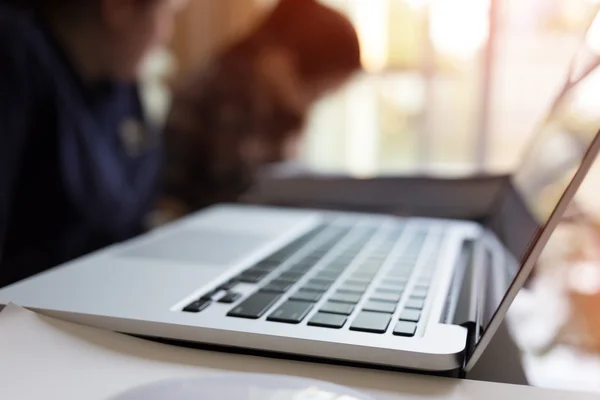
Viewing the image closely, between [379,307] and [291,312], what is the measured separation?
6cm

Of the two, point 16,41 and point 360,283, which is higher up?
point 16,41

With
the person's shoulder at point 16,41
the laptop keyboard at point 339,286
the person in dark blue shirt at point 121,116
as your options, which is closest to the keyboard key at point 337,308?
the laptop keyboard at point 339,286

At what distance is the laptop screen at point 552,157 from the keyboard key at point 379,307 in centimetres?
6

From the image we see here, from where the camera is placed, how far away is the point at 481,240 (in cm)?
Result: 61

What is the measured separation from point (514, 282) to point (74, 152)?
66 cm

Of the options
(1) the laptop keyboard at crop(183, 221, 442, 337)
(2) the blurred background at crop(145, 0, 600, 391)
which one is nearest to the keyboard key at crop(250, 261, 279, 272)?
(1) the laptop keyboard at crop(183, 221, 442, 337)

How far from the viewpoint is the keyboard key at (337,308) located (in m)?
0.38

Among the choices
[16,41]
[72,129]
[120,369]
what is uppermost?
[16,41]

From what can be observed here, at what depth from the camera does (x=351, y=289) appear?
1.40ft

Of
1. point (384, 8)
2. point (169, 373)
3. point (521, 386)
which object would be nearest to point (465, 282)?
point (521, 386)

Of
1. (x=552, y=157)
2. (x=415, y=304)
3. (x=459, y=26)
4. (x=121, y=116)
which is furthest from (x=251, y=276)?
(x=459, y=26)

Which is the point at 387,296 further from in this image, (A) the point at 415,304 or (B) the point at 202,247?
(B) the point at 202,247

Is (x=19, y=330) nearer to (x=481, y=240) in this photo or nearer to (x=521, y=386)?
(x=521, y=386)

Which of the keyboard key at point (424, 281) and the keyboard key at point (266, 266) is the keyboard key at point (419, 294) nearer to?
the keyboard key at point (424, 281)
